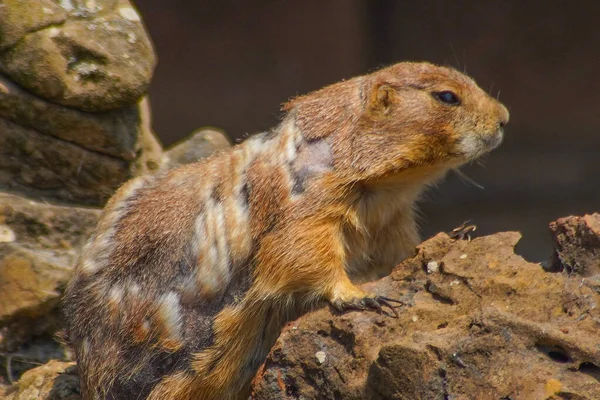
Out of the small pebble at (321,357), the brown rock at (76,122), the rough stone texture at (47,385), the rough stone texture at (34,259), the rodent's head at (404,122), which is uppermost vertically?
the rodent's head at (404,122)

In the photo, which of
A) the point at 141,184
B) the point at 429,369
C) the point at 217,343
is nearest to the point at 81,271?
the point at 141,184

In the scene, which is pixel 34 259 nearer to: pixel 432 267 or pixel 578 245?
pixel 432 267

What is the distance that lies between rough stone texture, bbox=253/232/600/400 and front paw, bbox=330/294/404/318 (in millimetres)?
46

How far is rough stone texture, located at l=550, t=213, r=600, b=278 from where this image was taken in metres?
4.81

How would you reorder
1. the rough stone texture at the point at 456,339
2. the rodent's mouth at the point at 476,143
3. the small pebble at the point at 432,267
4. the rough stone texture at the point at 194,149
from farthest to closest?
1. the rough stone texture at the point at 194,149
2. the rodent's mouth at the point at 476,143
3. the small pebble at the point at 432,267
4. the rough stone texture at the point at 456,339

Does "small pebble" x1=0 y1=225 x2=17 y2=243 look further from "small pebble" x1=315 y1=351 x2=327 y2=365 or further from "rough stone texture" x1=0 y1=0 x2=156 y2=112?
"small pebble" x1=315 y1=351 x2=327 y2=365

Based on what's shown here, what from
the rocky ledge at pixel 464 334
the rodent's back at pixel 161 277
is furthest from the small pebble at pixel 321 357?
the rodent's back at pixel 161 277

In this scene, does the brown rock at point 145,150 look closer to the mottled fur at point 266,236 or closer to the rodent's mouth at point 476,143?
the mottled fur at point 266,236

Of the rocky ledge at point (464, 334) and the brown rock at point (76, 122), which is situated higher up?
the brown rock at point (76, 122)

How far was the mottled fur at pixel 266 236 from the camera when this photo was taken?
5109mm

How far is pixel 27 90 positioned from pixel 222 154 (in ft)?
5.56

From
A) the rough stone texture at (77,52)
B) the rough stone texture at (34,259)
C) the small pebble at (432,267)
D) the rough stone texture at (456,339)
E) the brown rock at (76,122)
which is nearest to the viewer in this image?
the rough stone texture at (456,339)

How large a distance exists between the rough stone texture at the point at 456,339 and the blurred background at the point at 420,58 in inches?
238

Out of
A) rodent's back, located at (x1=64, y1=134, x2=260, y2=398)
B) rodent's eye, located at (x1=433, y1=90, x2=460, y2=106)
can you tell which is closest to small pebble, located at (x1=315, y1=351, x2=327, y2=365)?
rodent's back, located at (x1=64, y1=134, x2=260, y2=398)
